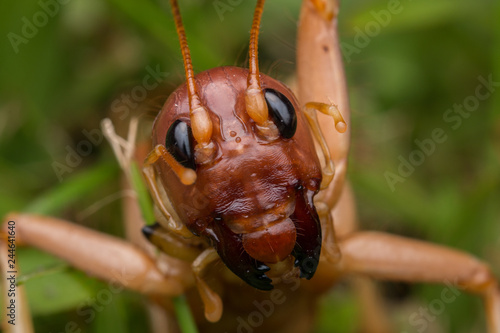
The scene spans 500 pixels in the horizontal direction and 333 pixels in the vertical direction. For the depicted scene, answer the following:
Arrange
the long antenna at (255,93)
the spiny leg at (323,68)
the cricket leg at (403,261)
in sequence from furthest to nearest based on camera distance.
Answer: the cricket leg at (403,261), the spiny leg at (323,68), the long antenna at (255,93)

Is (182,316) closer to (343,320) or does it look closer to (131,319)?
(131,319)

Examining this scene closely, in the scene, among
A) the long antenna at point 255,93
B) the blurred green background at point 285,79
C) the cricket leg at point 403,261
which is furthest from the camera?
the blurred green background at point 285,79

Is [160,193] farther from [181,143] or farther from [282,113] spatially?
[282,113]

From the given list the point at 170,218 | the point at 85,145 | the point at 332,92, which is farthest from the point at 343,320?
the point at 85,145

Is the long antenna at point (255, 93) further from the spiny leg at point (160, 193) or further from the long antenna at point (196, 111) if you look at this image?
the spiny leg at point (160, 193)

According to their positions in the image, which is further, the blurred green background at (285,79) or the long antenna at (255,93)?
the blurred green background at (285,79)

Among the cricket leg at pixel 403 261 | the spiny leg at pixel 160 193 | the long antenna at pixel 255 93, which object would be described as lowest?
the cricket leg at pixel 403 261

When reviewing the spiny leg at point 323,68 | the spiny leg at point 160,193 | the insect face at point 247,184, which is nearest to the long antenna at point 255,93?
the insect face at point 247,184

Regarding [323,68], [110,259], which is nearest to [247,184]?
[323,68]

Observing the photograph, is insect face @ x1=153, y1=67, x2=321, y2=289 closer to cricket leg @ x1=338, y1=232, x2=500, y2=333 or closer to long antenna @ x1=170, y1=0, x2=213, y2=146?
long antenna @ x1=170, y1=0, x2=213, y2=146
